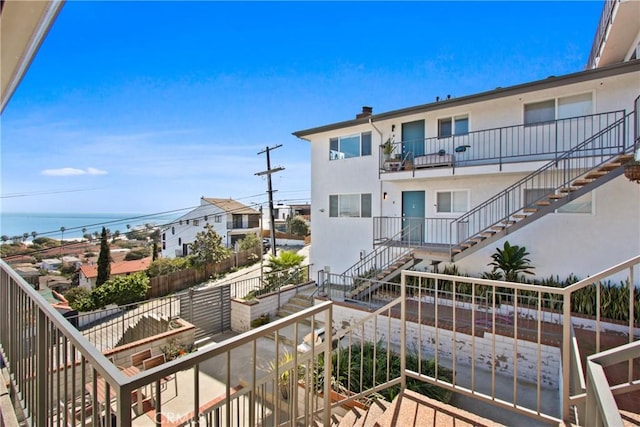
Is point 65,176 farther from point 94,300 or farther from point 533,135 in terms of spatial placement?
point 533,135

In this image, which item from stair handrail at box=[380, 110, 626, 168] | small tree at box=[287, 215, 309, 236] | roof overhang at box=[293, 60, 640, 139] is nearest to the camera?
roof overhang at box=[293, 60, 640, 139]

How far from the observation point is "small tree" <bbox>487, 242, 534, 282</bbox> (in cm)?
794

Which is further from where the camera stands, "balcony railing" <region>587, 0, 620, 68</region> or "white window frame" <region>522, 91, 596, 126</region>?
"white window frame" <region>522, 91, 596, 126</region>

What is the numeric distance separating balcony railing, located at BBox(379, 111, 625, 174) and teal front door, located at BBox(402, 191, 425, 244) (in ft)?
3.36

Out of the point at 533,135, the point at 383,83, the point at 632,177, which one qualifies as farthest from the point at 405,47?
the point at 632,177

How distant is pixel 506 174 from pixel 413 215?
9.50ft

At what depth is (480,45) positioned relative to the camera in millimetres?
8445

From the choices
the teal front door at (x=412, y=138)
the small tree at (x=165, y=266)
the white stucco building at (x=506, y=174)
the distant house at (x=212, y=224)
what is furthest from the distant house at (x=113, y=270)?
the teal front door at (x=412, y=138)

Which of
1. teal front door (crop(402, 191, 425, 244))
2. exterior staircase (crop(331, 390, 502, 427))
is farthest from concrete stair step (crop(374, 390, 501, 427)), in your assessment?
teal front door (crop(402, 191, 425, 244))

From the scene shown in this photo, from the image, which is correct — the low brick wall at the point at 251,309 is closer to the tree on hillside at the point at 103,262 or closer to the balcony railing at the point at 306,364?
the balcony railing at the point at 306,364

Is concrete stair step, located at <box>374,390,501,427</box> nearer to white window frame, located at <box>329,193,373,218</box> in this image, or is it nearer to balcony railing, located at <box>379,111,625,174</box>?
balcony railing, located at <box>379,111,625,174</box>

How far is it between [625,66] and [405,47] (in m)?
4.77

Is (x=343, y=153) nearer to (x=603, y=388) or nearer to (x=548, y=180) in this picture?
(x=548, y=180)

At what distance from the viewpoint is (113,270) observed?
19531mm
